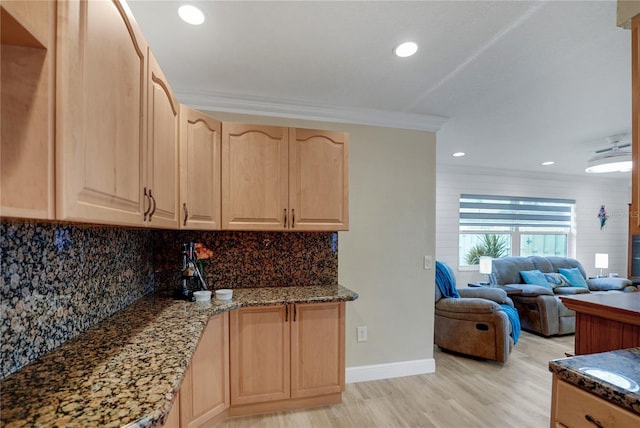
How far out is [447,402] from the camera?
2414 mm

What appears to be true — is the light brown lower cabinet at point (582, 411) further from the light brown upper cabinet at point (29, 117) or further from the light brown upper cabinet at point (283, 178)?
the light brown upper cabinet at point (29, 117)

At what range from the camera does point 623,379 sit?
98 centimetres

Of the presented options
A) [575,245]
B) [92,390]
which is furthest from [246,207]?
[575,245]

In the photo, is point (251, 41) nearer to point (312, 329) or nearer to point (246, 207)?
point (246, 207)

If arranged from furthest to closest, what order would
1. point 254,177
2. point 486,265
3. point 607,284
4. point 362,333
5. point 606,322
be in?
point 607,284
point 486,265
point 362,333
point 254,177
point 606,322

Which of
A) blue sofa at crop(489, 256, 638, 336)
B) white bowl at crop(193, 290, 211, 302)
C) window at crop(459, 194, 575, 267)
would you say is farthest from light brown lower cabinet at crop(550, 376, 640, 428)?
window at crop(459, 194, 575, 267)

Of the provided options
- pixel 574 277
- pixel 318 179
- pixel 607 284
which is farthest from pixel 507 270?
pixel 318 179

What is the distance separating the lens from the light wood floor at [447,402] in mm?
2158

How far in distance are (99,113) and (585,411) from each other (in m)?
1.81

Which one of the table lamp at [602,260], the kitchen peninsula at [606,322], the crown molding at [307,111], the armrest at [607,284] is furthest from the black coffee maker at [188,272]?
the table lamp at [602,260]

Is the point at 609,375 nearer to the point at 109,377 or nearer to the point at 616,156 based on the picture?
the point at 109,377

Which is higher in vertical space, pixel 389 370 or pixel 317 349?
pixel 317 349

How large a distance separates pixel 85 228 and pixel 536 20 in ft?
7.92

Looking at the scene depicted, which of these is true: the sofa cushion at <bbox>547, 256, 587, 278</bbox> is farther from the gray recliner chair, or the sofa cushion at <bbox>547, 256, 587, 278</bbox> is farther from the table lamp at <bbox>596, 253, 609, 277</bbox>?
the gray recliner chair
